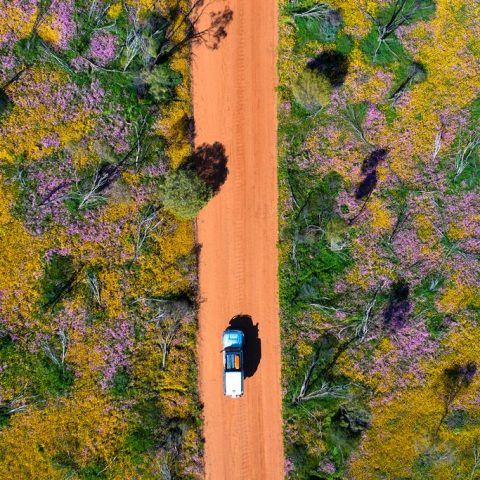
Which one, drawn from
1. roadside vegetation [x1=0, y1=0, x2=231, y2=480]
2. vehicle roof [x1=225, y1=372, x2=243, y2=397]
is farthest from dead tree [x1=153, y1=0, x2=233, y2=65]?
vehicle roof [x1=225, y1=372, x2=243, y2=397]

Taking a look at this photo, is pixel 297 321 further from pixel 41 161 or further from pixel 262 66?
pixel 41 161

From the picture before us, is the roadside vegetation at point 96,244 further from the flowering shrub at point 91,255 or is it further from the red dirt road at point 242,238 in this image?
the red dirt road at point 242,238

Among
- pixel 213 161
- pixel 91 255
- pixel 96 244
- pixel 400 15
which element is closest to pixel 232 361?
pixel 91 255

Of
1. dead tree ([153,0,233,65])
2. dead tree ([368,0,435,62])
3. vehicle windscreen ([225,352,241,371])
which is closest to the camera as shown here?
vehicle windscreen ([225,352,241,371])

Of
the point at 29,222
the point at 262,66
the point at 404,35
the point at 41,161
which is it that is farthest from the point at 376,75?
the point at 29,222

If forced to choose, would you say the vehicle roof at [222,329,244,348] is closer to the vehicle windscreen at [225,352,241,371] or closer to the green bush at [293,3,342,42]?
the vehicle windscreen at [225,352,241,371]

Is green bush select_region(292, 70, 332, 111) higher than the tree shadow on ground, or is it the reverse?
green bush select_region(292, 70, 332, 111)
